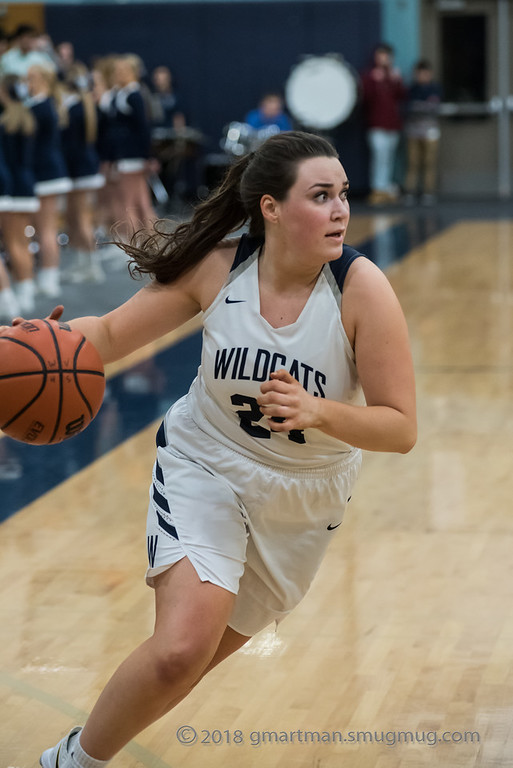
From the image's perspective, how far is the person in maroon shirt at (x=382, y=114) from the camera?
1670cm

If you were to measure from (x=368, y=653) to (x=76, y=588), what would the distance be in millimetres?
1079

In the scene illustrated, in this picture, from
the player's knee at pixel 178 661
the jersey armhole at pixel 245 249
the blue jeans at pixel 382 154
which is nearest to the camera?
the player's knee at pixel 178 661

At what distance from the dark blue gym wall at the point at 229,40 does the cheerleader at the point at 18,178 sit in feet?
28.1

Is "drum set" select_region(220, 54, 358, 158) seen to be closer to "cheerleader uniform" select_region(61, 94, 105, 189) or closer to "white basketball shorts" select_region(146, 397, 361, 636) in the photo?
"cheerleader uniform" select_region(61, 94, 105, 189)

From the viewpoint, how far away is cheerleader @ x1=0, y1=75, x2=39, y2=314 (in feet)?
28.6

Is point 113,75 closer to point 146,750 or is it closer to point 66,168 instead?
point 66,168

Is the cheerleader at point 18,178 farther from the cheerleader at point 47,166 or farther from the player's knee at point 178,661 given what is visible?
the player's knee at point 178,661

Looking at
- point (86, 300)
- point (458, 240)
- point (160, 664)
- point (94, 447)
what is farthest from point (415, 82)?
point (160, 664)

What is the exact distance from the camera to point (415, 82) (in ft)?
55.5

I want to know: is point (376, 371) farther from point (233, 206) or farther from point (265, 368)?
point (233, 206)

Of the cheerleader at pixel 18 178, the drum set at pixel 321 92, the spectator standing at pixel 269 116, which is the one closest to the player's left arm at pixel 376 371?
the cheerleader at pixel 18 178

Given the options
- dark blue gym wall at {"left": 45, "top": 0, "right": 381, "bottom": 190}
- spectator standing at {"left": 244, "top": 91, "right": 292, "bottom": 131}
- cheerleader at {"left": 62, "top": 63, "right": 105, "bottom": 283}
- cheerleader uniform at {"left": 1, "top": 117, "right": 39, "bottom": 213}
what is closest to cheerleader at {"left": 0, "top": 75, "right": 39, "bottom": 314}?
cheerleader uniform at {"left": 1, "top": 117, "right": 39, "bottom": 213}

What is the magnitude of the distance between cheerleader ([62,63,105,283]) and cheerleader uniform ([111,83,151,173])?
0.26 m

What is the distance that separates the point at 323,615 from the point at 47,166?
6.65 metres
